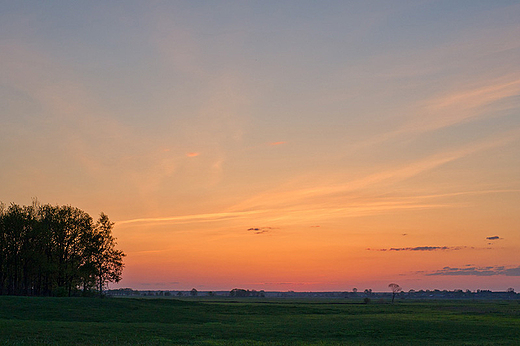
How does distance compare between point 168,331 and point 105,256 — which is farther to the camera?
point 105,256

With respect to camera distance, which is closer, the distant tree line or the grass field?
the grass field

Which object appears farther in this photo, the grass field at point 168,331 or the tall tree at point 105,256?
the tall tree at point 105,256

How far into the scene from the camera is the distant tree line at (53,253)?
101 meters

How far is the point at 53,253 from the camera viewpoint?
340 ft

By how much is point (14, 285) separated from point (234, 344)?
258 ft

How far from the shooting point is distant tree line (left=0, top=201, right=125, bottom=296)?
10094 cm

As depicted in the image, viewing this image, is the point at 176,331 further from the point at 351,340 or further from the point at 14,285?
the point at 14,285

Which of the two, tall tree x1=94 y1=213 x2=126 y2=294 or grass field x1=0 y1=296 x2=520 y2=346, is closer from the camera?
grass field x1=0 y1=296 x2=520 y2=346

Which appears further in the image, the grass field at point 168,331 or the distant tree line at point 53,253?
the distant tree line at point 53,253

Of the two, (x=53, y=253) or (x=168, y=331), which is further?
(x=53, y=253)

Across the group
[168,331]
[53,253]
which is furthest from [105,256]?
[168,331]

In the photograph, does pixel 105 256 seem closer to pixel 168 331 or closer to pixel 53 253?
pixel 53 253

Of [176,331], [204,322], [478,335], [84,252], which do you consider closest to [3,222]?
[84,252]

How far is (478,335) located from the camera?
55.7 metres
